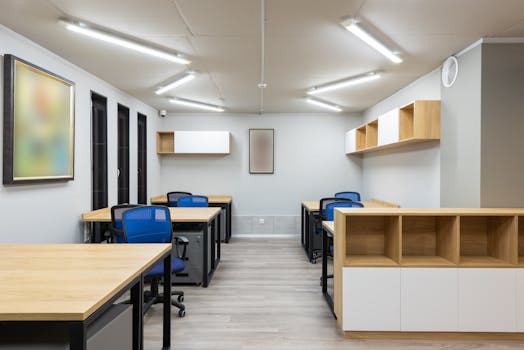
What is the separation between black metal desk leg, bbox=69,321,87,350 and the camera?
1271mm

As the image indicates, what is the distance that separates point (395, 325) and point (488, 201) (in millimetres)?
1422

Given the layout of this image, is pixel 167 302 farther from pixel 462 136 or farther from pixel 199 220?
pixel 462 136

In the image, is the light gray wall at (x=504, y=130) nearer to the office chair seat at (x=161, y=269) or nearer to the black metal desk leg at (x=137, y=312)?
the office chair seat at (x=161, y=269)

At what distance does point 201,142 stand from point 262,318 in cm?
441

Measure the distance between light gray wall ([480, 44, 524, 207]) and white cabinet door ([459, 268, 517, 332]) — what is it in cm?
68

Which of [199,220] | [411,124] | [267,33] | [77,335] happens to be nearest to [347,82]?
[411,124]

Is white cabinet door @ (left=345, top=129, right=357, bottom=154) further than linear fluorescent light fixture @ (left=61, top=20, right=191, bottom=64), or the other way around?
white cabinet door @ (left=345, top=129, right=357, bottom=154)

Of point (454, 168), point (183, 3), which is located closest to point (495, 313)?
point (454, 168)

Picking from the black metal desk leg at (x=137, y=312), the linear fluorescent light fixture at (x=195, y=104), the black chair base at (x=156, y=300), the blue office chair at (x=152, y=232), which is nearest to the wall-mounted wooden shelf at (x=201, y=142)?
the linear fluorescent light fixture at (x=195, y=104)

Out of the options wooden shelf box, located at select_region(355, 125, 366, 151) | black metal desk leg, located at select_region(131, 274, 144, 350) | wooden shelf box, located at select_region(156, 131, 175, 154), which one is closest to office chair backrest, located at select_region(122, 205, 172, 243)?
black metal desk leg, located at select_region(131, 274, 144, 350)

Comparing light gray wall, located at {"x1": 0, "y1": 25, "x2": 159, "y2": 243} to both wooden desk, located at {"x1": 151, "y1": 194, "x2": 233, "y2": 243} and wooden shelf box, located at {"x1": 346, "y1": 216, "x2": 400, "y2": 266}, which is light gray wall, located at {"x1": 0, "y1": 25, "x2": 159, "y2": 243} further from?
wooden shelf box, located at {"x1": 346, "y1": 216, "x2": 400, "y2": 266}

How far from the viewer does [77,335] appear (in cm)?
127

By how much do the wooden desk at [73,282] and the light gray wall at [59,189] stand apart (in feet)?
2.44

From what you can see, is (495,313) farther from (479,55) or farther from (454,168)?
(479,55)
